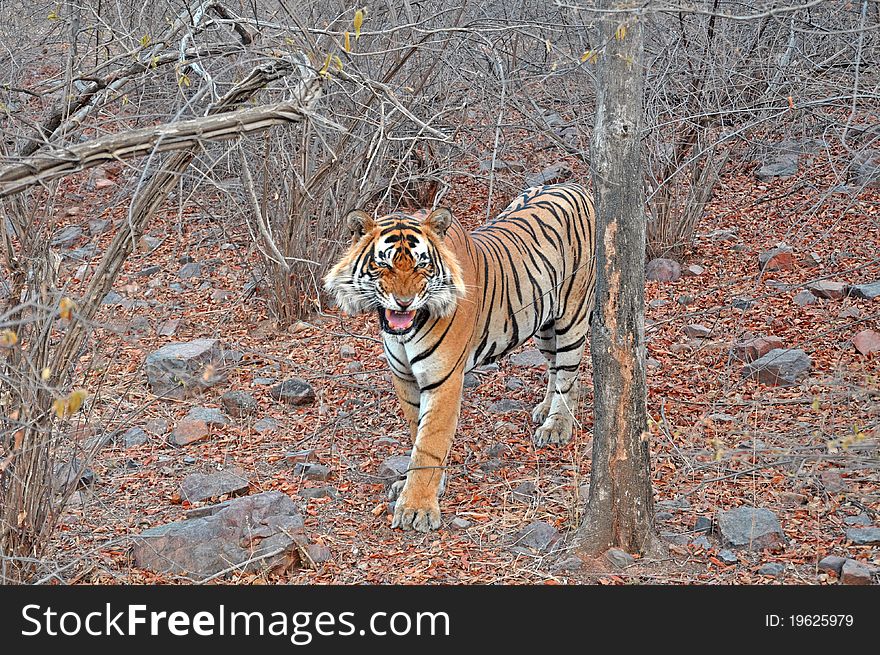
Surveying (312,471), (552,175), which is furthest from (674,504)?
(552,175)

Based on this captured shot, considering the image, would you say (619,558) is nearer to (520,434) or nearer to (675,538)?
(675,538)

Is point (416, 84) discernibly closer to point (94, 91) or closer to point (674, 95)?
point (674, 95)

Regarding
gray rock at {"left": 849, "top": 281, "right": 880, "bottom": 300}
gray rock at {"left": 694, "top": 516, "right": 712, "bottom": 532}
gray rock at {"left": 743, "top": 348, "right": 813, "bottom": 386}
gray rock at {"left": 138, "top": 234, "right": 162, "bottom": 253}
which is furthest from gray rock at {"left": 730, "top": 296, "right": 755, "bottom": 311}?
gray rock at {"left": 138, "top": 234, "right": 162, "bottom": 253}

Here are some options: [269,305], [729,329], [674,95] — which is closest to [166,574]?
[269,305]

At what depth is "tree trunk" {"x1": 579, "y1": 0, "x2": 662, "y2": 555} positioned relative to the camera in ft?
14.3

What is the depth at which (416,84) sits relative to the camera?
8.20 meters

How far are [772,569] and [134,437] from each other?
150 inches

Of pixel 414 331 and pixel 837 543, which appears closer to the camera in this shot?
pixel 837 543

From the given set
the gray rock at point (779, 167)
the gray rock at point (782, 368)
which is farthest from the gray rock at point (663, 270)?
the gray rock at point (779, 167)

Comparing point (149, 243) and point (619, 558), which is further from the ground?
point (149, 243)

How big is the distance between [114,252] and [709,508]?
3123 mm

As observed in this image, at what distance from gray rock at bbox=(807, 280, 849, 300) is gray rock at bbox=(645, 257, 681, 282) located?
109 centimetres

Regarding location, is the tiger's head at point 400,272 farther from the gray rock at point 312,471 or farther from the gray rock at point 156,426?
the gray rock at point 156,426

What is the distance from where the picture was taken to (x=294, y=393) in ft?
22.3
